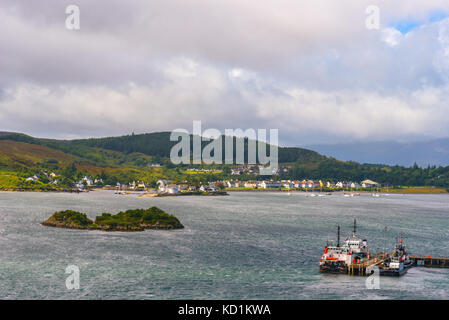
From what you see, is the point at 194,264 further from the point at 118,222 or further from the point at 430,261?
the point at 118,222

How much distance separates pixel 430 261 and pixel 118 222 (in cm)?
5834

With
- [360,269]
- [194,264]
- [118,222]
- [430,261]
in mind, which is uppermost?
[118,222]

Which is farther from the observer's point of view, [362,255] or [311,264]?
[362,255]

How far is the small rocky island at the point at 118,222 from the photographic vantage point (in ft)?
298

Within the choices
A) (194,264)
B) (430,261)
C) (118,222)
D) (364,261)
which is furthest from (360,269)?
(118,222)

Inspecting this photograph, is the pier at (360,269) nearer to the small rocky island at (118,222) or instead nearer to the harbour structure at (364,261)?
the harbour structure at (364,261)

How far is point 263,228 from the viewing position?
10019cm

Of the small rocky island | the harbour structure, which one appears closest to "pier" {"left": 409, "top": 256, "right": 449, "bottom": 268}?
the harbour structure

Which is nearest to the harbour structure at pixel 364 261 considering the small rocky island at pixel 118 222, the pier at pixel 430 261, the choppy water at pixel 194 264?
the pier at pixel 430 261

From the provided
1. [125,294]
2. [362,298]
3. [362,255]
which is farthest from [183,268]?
[362,255]

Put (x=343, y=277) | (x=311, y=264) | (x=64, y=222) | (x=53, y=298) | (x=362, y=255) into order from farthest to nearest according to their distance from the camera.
A: 1. (x=64, y=222)
2. (x=362, y=255)
3. (x=311, y=264)
4. (x=343, y=277)
5. (x=53, y=298)

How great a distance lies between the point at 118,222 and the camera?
92625 millimetres
